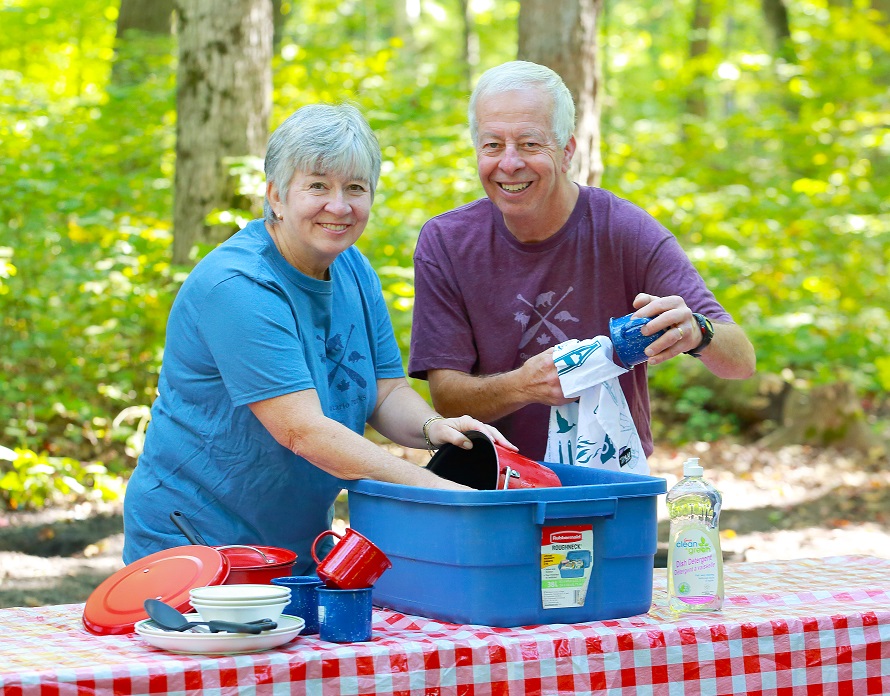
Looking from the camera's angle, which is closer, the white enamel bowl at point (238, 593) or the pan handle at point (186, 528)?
the white enamel bowl at point (238, 593)

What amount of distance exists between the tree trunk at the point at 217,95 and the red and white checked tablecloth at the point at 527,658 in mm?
3400

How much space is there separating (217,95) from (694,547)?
13.2 feet

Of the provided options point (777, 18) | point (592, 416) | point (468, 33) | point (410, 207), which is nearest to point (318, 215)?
point (592, 416)

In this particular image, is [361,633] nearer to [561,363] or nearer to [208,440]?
[208,440]

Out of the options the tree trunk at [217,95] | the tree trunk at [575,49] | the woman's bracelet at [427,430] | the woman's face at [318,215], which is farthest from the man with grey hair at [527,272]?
the tree trunk at [217,95]

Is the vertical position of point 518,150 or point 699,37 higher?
point 699,37

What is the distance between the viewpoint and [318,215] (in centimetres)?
219

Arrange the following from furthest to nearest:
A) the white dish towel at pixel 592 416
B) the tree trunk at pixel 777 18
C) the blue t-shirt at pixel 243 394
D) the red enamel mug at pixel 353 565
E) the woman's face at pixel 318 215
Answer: the tree trunk at pixel 777 18 < the white dish towel at pixel 592 416 < the woman's face at pixel 318 215 < the blue t-shirt at pixel 243 394 < the red enamel mug at pixel 353 565

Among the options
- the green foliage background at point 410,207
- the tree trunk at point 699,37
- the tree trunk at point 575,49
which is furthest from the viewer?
the tree trunk at point 699,37

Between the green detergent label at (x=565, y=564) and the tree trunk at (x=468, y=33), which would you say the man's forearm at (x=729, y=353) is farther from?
the tree trunk at (x=468, y=33)

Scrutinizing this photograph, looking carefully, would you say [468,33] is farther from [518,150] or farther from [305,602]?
[305,602]

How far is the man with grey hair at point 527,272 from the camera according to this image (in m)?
2.52

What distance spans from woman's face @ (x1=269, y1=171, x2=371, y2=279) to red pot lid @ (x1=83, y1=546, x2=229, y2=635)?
672 mm

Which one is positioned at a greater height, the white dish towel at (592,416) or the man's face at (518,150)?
the man's face at (518,150)
